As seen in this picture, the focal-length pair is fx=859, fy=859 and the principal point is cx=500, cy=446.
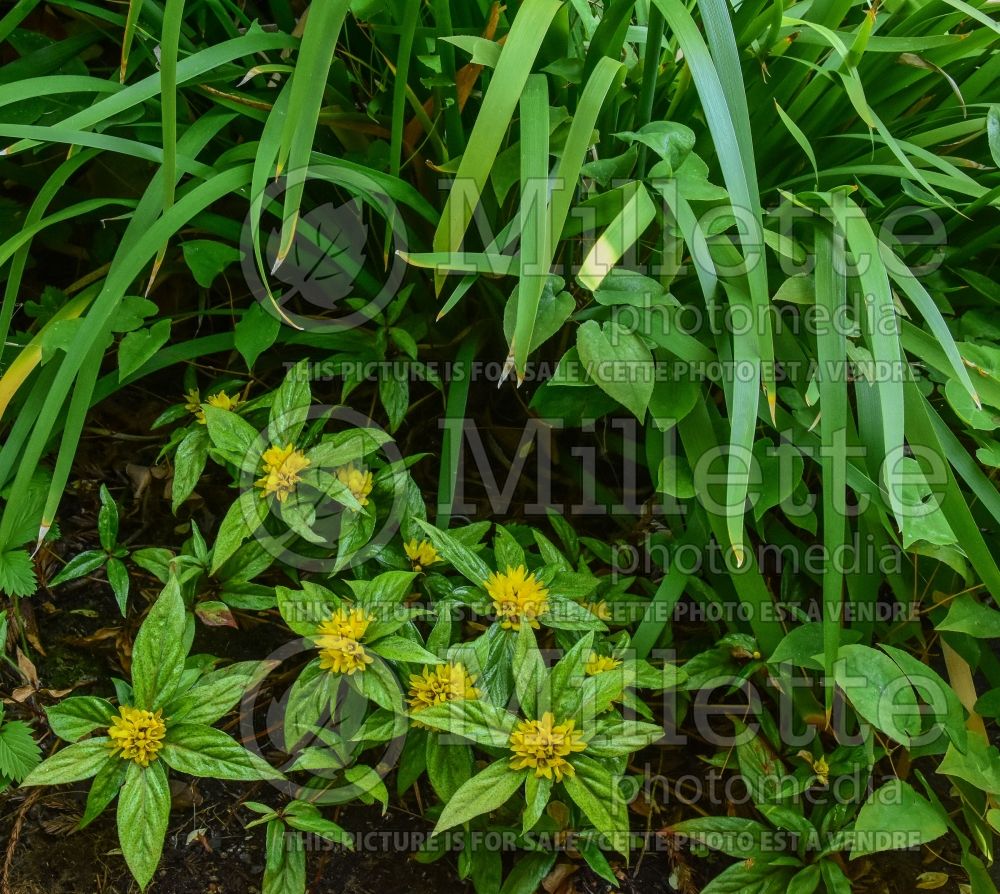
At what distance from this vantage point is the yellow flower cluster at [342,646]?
40.5 inches

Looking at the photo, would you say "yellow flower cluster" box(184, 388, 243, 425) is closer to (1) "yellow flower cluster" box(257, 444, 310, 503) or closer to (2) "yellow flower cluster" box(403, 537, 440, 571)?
(1) "yellow flower cluster" box(257, 444, 310, 503)

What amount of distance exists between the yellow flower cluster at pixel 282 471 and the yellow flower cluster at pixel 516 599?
0.95 ft

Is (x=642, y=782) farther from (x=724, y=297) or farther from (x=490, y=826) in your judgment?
(x=724, y=297)

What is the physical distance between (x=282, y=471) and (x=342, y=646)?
0.25m

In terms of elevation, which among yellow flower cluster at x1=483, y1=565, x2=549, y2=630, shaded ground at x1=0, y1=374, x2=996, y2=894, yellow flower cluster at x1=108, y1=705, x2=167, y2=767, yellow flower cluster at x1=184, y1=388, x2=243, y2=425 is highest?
yellow flower cluster at x1=184, y1=388, x2=243, y2=425

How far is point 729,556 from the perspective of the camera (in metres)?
1.10

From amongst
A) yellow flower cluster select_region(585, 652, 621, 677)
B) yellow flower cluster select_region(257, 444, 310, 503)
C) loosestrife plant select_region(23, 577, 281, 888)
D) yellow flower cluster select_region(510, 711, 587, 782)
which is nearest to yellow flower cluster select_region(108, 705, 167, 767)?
loosestrife plant select_region(23, 577, 281, 888)

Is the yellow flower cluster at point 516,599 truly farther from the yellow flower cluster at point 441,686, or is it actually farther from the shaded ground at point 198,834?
the shaded ground at point 198,834

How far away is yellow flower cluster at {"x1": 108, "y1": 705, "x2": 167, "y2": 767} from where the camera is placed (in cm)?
99

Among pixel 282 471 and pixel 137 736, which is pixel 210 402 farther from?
pixel 137 736

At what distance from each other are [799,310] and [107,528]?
1.01 metres

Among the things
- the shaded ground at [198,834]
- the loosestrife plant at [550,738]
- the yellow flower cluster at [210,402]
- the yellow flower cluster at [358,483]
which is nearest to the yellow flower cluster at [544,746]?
the loosestrife plant at [550,738]

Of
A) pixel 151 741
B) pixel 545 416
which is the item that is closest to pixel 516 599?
pixel 545 416

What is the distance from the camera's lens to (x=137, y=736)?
0.99 metres
